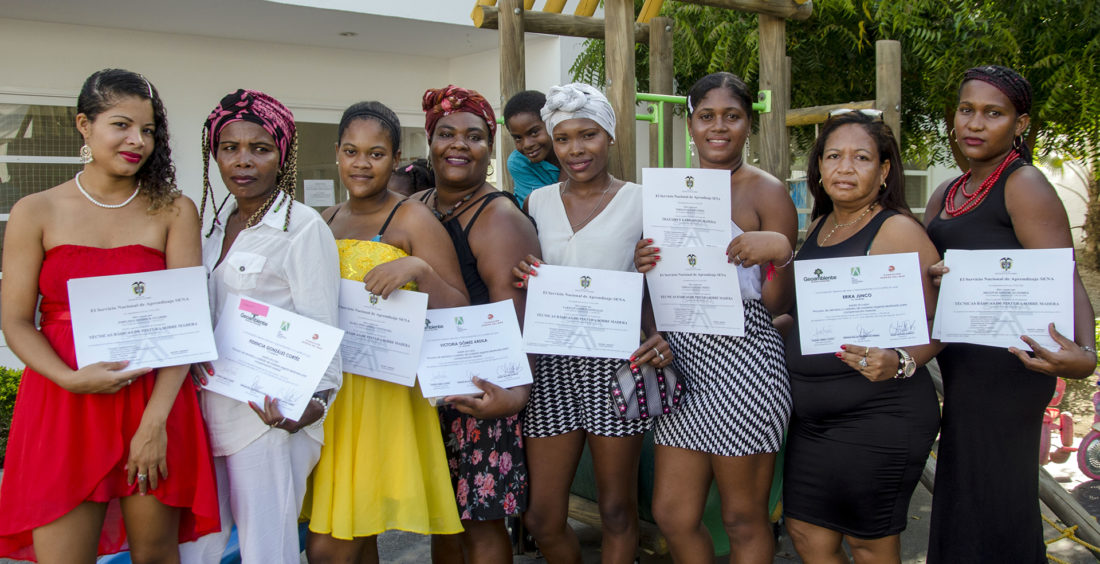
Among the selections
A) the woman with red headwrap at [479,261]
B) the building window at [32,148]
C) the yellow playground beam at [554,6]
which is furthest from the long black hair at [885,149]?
the building window at [32,148]

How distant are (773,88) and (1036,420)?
2.59 metres

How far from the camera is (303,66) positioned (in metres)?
8.34

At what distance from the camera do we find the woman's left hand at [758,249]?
272 cm

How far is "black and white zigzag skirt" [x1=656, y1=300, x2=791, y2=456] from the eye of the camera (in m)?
2.85

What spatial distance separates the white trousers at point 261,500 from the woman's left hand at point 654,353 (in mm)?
1137

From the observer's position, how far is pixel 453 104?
3.00m

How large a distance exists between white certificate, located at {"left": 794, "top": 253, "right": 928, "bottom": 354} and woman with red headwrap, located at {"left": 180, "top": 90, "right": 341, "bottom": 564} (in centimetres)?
152

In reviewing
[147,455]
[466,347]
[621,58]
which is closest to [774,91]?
[621,58]

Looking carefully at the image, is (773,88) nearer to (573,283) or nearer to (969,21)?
(573,283)

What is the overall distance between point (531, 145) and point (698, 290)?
161 cm

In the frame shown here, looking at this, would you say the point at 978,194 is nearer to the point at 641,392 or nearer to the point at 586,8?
the point at 641,392

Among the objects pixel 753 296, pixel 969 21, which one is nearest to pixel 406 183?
pixel 753 296

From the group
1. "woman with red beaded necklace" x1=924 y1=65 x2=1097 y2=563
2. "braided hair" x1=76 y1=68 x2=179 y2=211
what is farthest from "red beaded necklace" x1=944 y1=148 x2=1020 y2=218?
"braided hair" x1=76 y1=68 x2=179 y2=211

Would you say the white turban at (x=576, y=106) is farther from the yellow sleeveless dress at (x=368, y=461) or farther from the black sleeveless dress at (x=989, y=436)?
the black sleeveless dress at (x=989, y=436)
